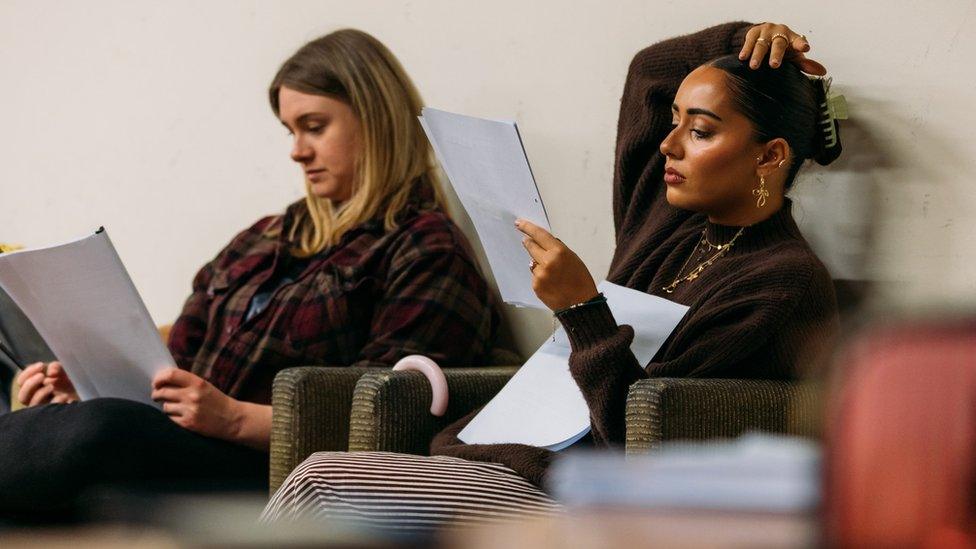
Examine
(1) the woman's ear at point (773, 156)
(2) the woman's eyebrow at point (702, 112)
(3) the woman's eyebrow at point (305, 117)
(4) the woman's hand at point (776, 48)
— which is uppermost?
(4) the woman's hand at point (776, 48)

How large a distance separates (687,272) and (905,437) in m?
1.25

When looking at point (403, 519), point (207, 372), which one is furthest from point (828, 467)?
point (207, 372)

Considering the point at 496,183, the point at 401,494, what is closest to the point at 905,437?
the point at 401,494

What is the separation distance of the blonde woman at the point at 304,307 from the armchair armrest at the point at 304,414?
84mm

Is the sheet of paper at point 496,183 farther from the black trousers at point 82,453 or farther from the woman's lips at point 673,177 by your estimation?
the black trousers at point 82,453

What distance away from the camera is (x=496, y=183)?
58.4 inches

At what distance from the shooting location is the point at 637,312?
59.3 inches

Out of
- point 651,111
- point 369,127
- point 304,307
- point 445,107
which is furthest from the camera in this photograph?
point 445,107

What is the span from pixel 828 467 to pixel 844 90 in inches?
56.8

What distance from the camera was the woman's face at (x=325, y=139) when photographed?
208 cm

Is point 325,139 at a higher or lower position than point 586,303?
higher

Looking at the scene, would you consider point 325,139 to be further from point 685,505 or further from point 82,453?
point 685,505

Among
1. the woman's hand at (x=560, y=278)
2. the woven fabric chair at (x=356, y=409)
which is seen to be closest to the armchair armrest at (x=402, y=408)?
the woven fabric chair at (x=356, y=409)

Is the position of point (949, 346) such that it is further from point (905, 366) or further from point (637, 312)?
point (637, 312)
